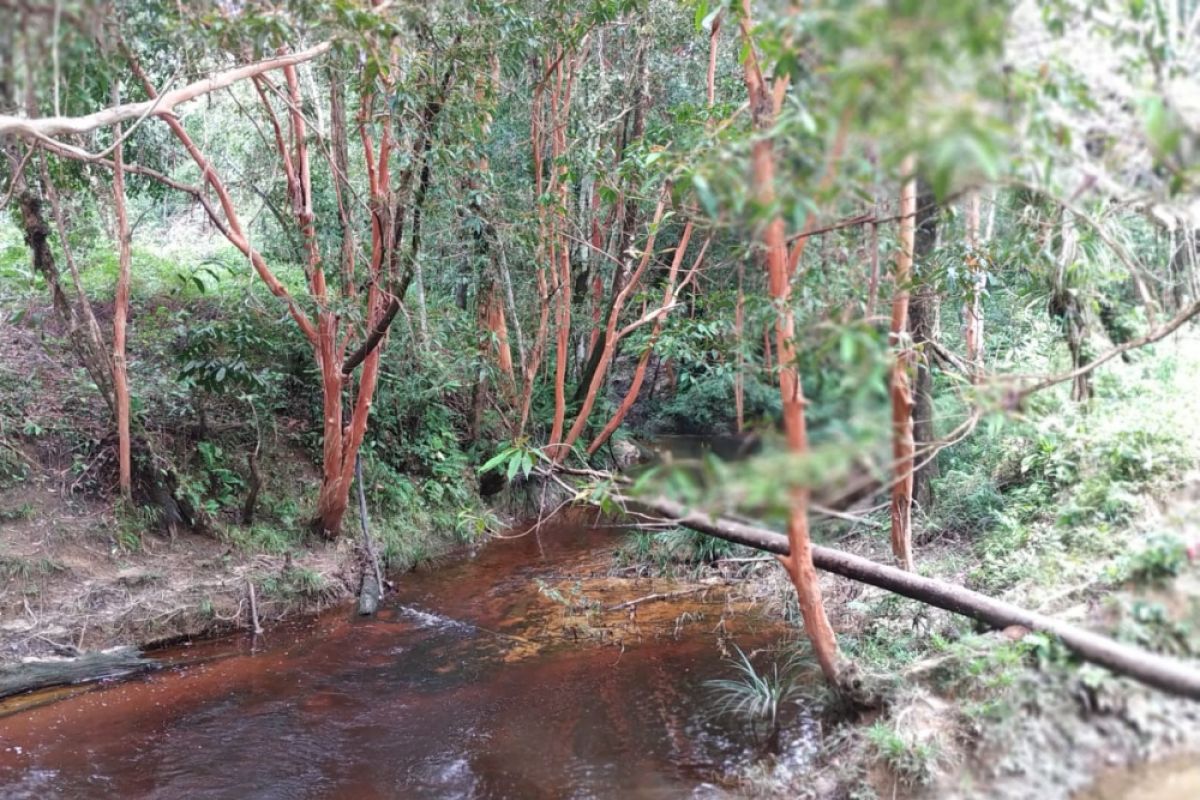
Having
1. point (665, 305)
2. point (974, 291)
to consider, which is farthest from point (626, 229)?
point (974, 291)

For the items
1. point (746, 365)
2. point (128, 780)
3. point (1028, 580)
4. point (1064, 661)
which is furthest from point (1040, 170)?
point (128, 780)

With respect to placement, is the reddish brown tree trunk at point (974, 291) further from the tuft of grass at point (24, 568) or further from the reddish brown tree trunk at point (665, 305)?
the tuft of grass at point (24, 568)

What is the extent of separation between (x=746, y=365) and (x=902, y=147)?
2362mm

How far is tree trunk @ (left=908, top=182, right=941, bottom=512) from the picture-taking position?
5.82m

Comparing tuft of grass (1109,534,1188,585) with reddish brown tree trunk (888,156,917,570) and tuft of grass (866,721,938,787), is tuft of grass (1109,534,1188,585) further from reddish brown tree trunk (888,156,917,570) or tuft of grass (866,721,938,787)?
tuft of grass (866,721,938,787)

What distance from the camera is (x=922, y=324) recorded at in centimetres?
655

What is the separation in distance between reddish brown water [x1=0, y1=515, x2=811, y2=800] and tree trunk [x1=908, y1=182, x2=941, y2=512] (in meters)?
2.11

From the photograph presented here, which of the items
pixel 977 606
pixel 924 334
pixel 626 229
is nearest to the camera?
pixel 977 606

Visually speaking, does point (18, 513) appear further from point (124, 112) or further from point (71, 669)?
point (124, 112)

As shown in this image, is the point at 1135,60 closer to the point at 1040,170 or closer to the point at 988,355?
the point at 1040,170

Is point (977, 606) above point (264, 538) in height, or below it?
above

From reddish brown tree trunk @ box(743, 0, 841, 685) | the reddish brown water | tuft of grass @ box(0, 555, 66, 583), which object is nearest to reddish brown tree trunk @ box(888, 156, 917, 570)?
reddish brown tree trunk @ box(743, 0, 841, 685)

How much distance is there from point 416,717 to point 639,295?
5540mm

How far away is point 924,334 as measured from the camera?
645 cm
